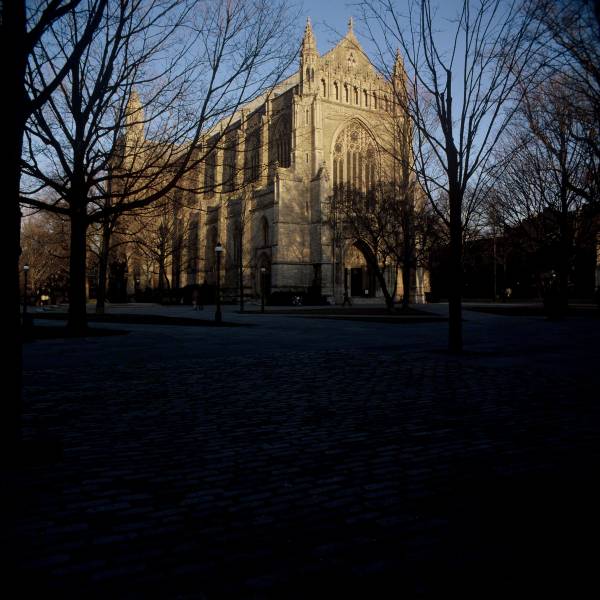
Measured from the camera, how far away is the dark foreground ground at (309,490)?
2076 millimetres

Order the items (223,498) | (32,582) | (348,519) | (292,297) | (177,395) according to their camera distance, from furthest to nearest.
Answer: (292,297) < (177,395) < (223,498) < (348,519) < (32,582)

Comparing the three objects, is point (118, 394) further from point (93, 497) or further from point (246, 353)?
point (246, 353)

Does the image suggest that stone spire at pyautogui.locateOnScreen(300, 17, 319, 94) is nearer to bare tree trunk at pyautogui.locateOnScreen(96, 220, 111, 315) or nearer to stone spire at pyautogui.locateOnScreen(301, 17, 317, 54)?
stone spire at pyautogui.locateOnScreen(301, 17, 317, 54)

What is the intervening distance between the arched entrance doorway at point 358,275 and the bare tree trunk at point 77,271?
34.0 metres

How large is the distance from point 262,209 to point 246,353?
134 ft

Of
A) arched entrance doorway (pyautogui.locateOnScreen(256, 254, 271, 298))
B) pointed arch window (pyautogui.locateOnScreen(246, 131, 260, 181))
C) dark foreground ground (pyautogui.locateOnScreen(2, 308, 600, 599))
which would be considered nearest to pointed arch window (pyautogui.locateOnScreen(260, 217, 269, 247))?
arched entrance doorway (pyautogui.locateOnScreen(256, 254, 271, 298))

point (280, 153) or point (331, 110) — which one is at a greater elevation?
point (331, 110)

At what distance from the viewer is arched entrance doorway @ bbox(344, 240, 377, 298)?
155 feet

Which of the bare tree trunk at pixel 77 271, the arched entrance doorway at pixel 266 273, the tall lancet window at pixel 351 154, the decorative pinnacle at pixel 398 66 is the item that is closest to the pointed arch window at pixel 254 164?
the decorative pinnacle at pixel 398 66

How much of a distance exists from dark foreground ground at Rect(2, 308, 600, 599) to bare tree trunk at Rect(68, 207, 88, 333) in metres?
7.28

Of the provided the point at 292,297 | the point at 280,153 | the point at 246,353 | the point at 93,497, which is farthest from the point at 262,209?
the point at 93,497

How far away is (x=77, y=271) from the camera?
42.7ft

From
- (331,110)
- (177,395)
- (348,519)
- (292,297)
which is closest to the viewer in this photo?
(348,519)

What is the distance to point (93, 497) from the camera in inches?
114
